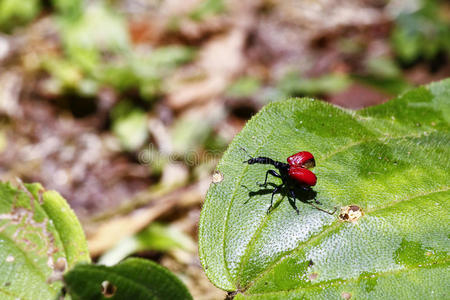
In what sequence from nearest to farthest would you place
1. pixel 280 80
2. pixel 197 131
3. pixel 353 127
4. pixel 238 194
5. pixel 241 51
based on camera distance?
1. pixel 238 194
2. pixel 353 127
3. pixel 197 131
4. pixel 280 80
5. pixel 241 51

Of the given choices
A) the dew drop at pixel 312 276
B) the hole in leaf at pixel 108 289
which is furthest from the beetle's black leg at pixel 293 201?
the hole in leaf at pixel 108 289

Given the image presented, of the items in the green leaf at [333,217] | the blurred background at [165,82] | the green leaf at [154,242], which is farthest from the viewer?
the blurred background at [165,82]

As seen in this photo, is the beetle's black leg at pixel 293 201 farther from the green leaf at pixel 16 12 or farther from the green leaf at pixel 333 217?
the green leaf at pixel 16 12

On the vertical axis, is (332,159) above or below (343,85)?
above

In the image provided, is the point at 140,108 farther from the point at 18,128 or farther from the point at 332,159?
the point at 332,159

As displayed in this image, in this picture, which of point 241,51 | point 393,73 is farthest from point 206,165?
point 393,73

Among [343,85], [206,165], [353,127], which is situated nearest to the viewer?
[353,127]

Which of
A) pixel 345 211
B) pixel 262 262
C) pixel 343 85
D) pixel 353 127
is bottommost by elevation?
pixel 343 85

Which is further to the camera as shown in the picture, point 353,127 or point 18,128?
point 18,128
